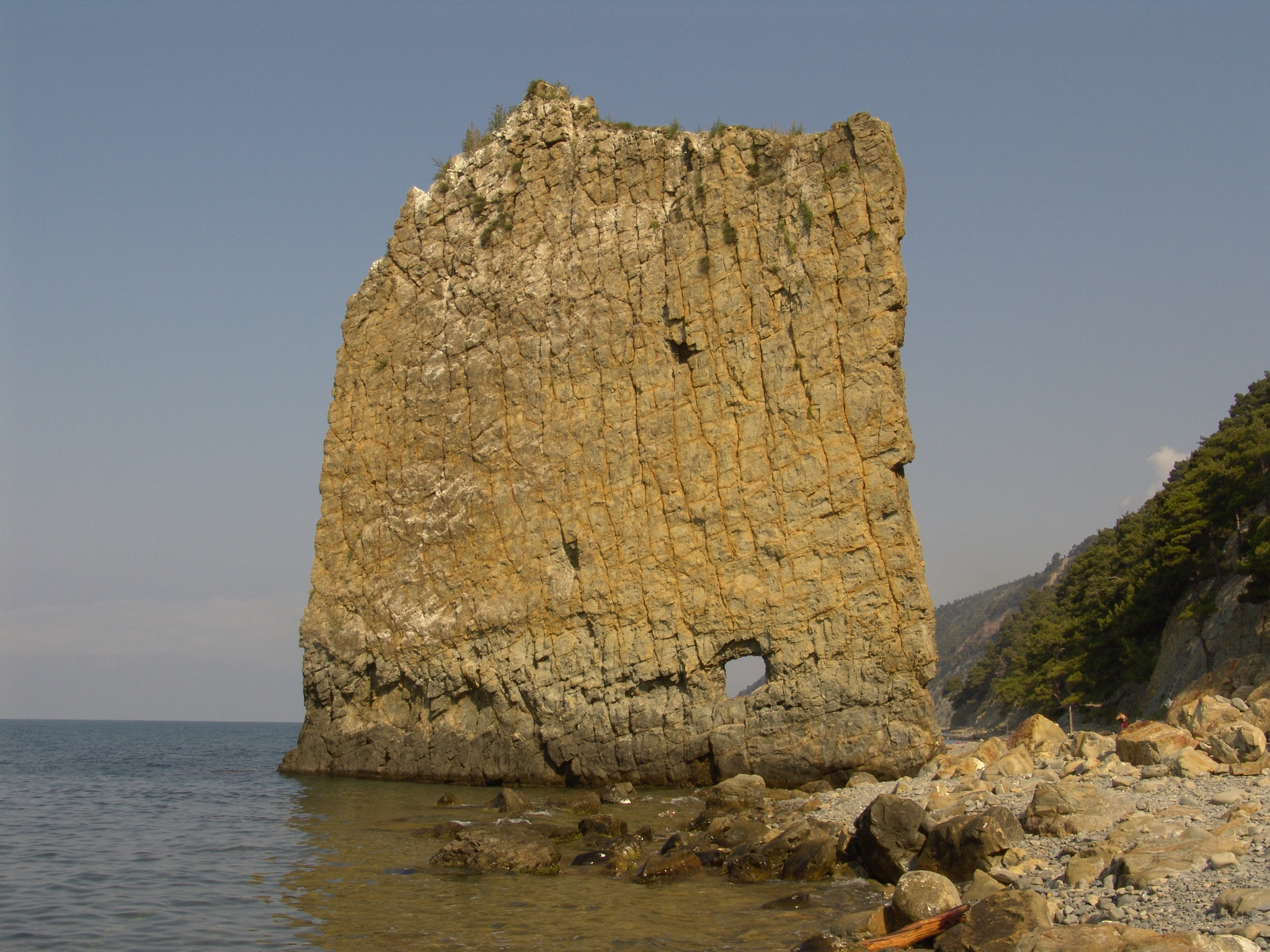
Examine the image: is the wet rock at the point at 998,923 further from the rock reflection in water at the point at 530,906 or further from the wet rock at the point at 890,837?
the wet rock at the point at 890,837

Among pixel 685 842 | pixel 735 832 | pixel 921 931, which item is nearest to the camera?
pixel 921 931

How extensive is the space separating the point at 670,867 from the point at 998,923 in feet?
18.8

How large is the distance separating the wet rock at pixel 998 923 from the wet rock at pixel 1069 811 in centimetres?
301

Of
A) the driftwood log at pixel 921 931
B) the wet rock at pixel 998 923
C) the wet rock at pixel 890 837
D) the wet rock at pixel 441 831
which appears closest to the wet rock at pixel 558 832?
the wet rock at pixel 441 831

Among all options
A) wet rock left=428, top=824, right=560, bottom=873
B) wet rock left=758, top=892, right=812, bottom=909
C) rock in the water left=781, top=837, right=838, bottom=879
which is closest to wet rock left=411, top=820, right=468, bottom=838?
wet rock left=428, top=824, right=560, bottom=873

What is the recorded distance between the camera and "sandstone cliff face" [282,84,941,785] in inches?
878

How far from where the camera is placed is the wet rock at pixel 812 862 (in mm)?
12867

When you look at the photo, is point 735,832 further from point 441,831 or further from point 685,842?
point 441,831

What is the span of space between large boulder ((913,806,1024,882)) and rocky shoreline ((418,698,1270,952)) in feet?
0.06

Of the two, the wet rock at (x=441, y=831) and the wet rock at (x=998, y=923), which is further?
the wet rock at (x=441, y=831)

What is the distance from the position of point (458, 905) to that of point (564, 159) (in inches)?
836

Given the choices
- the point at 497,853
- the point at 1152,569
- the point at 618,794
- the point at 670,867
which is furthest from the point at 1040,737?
the point at 1152,569

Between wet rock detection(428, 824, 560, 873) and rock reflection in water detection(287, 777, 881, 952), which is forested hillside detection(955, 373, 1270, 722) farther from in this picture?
wet rock detection(428, 824, 560, 873)

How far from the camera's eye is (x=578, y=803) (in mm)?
19984
